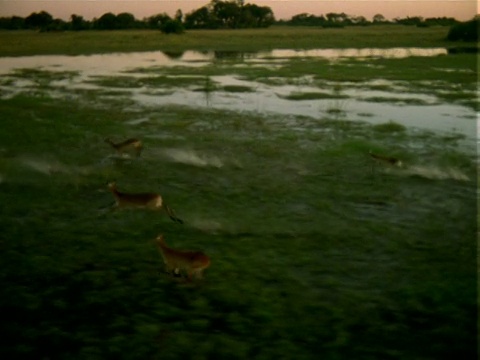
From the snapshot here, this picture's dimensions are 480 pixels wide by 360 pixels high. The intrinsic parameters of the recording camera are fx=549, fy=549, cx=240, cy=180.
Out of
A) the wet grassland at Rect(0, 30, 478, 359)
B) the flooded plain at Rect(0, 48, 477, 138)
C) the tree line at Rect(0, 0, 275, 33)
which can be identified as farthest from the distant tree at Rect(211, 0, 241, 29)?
the wet grassland at Rect(0, 30, 478, 359)

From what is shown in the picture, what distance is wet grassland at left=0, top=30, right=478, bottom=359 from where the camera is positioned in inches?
175

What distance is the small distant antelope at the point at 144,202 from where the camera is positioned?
6.90 metres

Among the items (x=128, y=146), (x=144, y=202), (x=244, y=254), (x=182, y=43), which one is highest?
(x=182, y=43)

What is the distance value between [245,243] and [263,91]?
15219 mm

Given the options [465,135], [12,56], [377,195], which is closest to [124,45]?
[12,56]

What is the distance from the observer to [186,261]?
515 cm

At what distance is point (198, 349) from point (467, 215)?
15.0ft

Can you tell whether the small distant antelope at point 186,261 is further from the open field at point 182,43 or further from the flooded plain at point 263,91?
the open field at point 182,43

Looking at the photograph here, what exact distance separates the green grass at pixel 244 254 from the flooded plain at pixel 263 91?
463 cm

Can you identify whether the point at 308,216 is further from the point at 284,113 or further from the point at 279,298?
the point at 284,113

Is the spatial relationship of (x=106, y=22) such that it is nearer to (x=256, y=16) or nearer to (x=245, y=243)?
(x=256, y=16)

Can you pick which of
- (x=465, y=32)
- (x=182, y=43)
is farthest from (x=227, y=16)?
(x=465, y=32)

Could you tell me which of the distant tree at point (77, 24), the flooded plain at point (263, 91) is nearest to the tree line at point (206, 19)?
the distant tree at point (77, 24)

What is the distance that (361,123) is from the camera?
14.2 m
